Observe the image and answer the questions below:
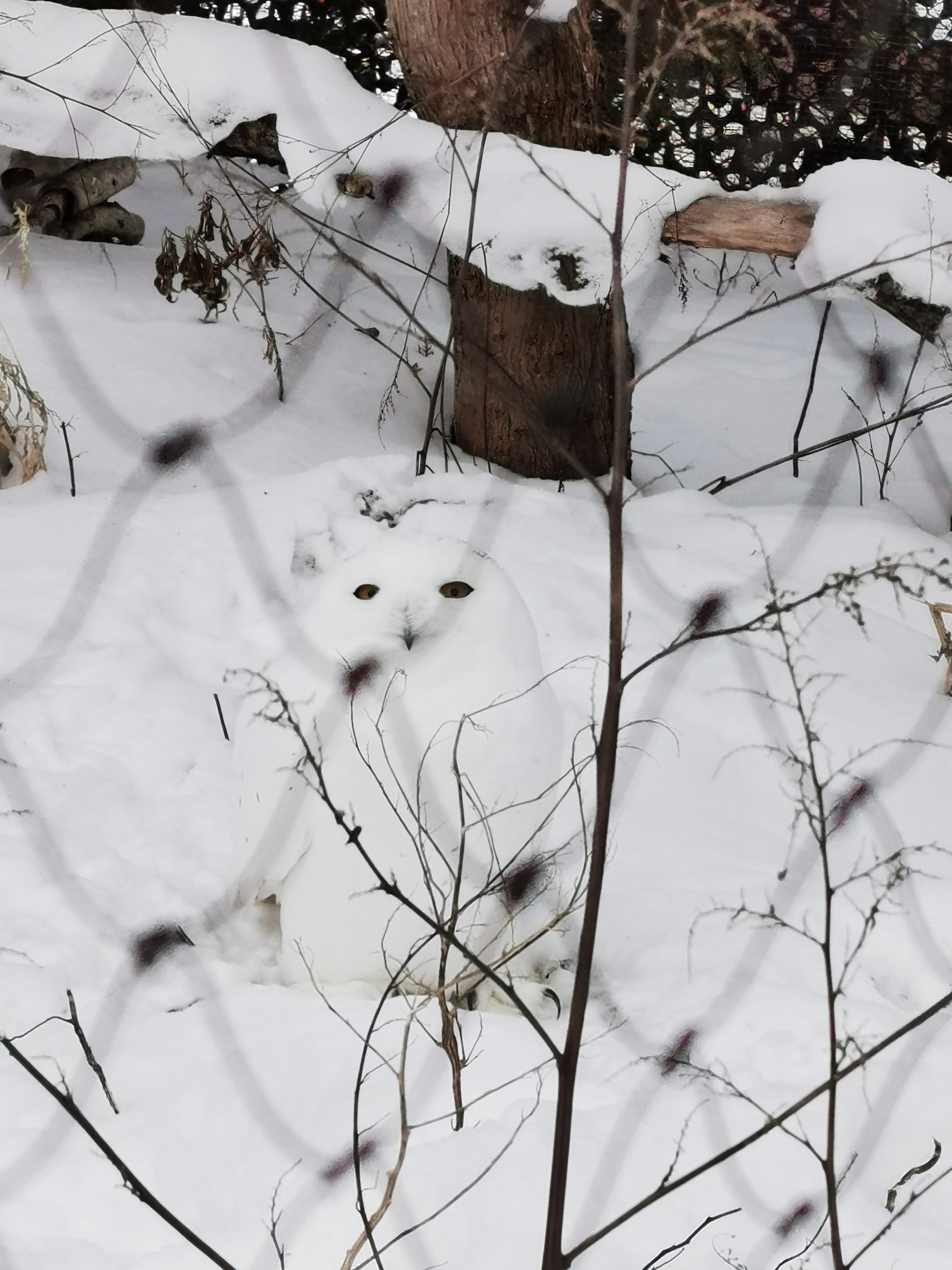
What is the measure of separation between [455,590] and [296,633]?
351 millimetres

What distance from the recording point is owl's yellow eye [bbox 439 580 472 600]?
1.92 m

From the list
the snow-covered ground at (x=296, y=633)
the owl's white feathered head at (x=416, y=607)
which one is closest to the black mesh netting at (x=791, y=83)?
the snow-covered ground at (x=296, y=633)

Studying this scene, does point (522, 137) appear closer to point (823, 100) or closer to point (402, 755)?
point (402, 755)

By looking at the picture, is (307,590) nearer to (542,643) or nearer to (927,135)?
(542,643)

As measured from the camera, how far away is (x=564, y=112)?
3066 mm

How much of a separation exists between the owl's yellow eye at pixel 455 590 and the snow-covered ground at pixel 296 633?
22 centimetres

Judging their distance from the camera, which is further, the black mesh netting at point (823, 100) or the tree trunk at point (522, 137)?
the black mesh netting at point (823, 100)

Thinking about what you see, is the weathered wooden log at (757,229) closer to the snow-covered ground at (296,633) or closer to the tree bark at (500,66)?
the snow-covered ground at (296,633)

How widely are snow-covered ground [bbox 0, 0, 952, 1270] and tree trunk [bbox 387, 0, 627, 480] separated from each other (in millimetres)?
165

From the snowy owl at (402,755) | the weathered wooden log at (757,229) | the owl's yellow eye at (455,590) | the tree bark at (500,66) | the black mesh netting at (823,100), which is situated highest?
the black mesh netting at (823,100)

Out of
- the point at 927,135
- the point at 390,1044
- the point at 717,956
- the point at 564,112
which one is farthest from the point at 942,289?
the point at 927,135

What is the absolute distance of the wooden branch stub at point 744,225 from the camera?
2699 millimetres

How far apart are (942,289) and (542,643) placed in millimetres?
1132

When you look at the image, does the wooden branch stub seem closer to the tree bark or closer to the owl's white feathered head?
the tree bark
